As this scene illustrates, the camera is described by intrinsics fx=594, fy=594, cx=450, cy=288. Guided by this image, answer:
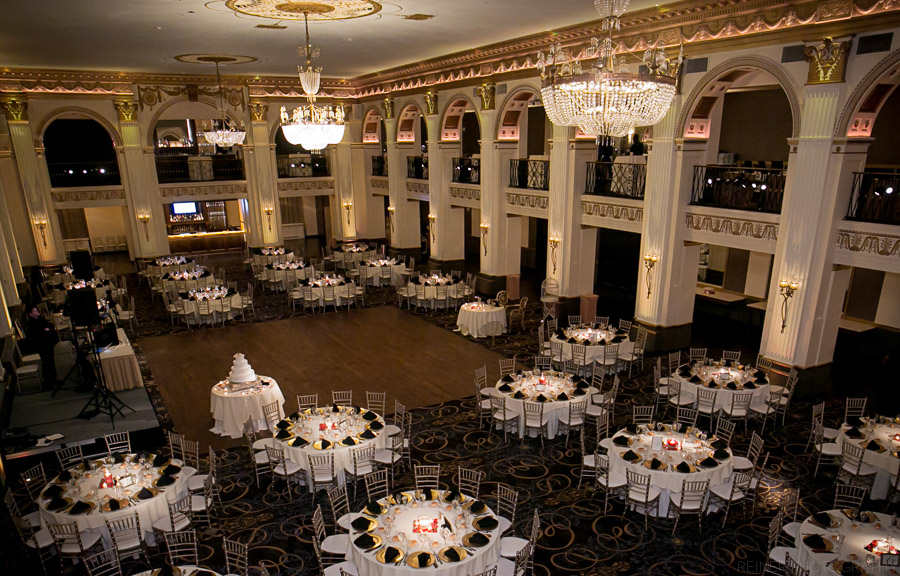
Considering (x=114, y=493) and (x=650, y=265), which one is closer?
(x=114, y=493)

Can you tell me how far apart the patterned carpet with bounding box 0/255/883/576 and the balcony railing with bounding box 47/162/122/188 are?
52.7 feet

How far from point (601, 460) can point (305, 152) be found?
25379 millimetres

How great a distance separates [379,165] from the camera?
86.2 feet

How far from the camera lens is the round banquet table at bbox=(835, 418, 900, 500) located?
27.3ft

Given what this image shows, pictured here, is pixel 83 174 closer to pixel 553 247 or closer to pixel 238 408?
pixel 238 408

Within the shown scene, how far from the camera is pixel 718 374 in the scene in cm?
1101

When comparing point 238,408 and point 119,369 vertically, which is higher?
point 119,369

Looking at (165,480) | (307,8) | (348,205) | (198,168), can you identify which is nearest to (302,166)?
(348,205)

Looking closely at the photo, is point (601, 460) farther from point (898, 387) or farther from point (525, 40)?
point (525, 40)

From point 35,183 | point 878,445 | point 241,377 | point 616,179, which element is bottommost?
point 878,445

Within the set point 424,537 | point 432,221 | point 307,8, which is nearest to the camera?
point 424,537

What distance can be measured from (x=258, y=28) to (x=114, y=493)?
9919 mm

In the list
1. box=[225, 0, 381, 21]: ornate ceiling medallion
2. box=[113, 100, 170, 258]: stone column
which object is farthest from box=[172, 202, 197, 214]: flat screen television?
box=[225, 0, 381, 21]: ornate ceiling medallion

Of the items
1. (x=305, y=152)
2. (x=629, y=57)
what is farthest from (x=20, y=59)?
(x=629, y=57)
